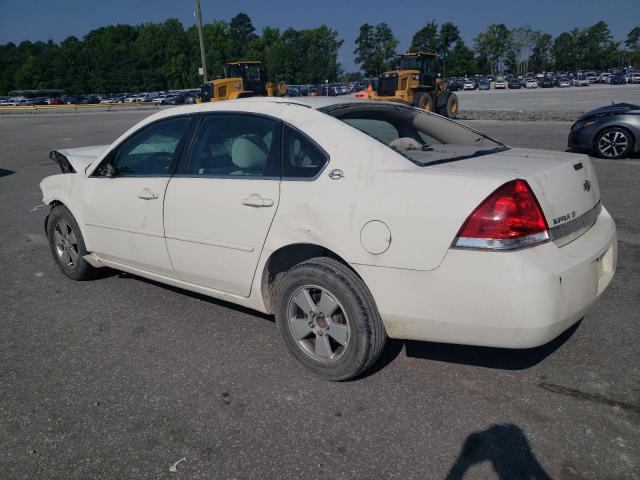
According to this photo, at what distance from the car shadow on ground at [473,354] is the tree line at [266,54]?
351 feet

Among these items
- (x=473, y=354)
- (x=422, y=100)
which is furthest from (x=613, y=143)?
(x=422, y=100)

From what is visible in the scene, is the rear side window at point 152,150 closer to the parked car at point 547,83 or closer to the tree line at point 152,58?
the parked car at point 547,83

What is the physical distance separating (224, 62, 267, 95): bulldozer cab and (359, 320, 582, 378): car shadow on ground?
25.2 metres

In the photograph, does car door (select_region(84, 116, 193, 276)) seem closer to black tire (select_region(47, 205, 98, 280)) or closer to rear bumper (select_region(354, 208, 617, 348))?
black tire (select_region(47, 205, 98, 280))

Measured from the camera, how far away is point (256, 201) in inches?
120

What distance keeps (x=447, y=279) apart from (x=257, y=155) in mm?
1418

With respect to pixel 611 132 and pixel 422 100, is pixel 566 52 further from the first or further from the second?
pixel 611 132

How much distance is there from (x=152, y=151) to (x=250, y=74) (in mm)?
24679

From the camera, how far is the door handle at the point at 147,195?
362cm

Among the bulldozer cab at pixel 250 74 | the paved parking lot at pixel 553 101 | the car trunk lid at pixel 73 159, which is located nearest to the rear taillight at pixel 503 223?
the car trunk lid at pixel 73 159

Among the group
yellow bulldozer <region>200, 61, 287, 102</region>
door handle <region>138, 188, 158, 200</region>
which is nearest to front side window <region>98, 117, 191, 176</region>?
door handle <region>138, 188, 158, 200</region>

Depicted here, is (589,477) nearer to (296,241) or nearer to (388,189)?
(388,189)

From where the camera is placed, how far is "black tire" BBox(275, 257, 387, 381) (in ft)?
8.92

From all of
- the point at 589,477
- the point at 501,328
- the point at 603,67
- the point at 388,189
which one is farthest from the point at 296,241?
the point at 603,67
